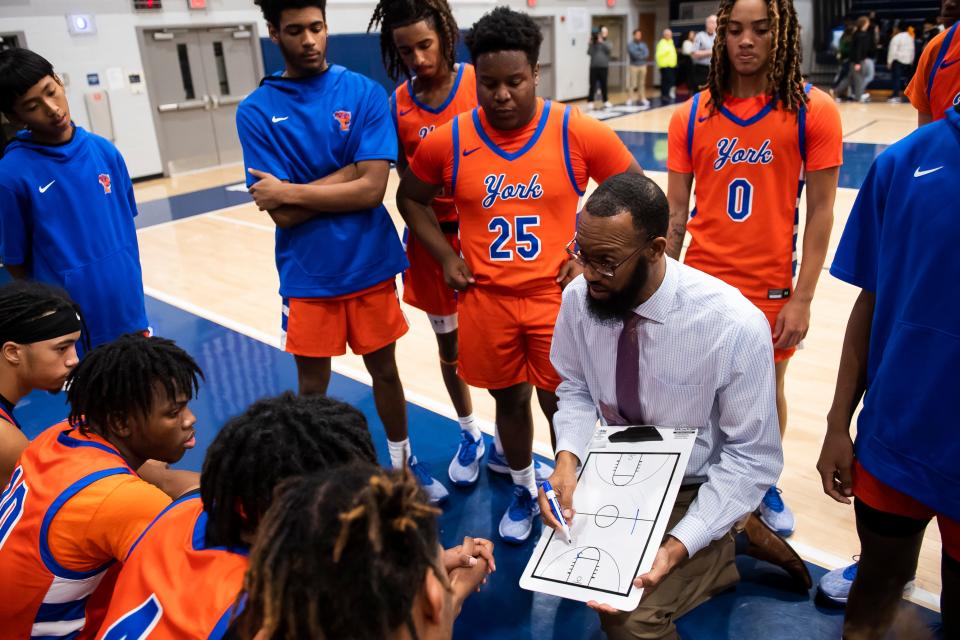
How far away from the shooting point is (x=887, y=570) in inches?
67.4

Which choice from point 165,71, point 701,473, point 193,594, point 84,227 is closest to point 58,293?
point 84,227

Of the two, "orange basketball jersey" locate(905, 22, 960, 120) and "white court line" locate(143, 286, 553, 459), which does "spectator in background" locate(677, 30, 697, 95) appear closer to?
"white court line" locate(143, 286, 553, 459)

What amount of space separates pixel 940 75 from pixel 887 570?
1924 millimetres

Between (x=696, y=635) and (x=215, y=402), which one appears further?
(x=215, y=402)

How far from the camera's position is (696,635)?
2.26m

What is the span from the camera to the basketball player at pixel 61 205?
2764 mm

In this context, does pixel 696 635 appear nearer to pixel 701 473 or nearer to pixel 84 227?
pixel 701 473

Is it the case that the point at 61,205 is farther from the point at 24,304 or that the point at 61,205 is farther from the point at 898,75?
the point at 898,75

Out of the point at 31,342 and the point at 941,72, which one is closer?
the point at 31,342

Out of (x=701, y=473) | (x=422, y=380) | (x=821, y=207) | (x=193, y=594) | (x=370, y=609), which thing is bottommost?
(x=422, y=380)

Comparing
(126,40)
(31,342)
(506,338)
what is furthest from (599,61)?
(31,342)

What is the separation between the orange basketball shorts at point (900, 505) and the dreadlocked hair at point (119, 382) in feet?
5.68

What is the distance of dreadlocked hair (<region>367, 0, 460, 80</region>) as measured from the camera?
106 inches

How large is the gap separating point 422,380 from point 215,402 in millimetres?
1162
